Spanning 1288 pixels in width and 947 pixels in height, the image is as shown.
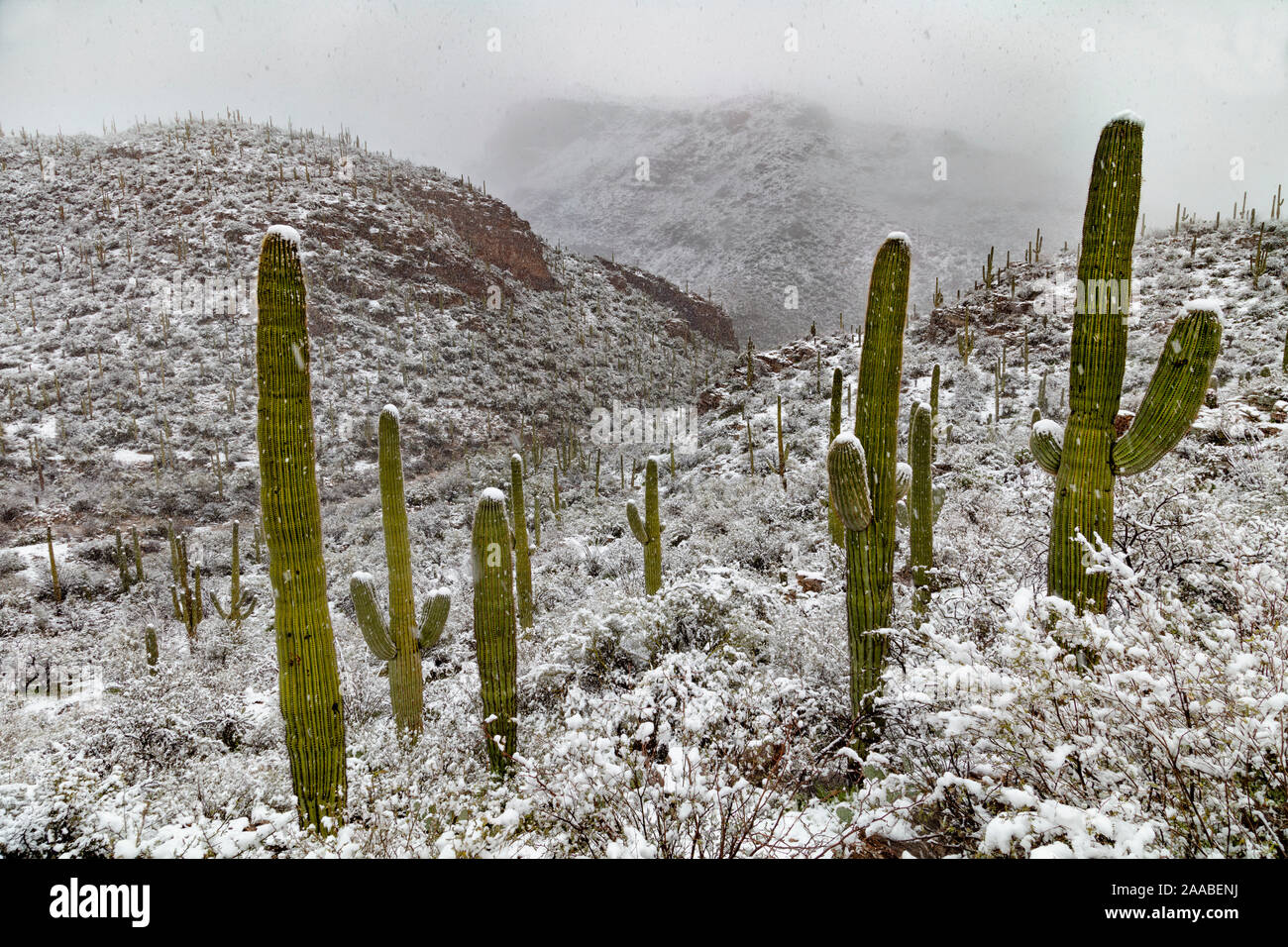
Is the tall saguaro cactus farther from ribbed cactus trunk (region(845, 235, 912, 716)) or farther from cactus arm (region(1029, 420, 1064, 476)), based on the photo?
cactus arm (region(1029, 420, 1064, 476))

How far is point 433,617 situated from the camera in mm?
6242

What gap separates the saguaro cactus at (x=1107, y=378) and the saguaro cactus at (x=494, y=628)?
170 inches

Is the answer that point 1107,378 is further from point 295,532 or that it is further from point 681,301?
point 681,301

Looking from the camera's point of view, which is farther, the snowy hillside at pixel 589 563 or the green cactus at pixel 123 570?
the green cactus at pixel 123 570

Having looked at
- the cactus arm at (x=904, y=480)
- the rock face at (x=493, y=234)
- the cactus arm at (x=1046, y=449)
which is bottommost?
the cactus arm at (x=904, y=480)

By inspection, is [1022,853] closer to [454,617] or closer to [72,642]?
[454,617]

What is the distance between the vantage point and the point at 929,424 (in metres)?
7.07

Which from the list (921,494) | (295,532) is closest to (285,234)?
(295,532)

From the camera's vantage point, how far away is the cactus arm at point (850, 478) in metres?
4.14

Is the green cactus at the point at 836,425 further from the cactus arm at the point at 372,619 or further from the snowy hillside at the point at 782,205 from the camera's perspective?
the snowy hillside at the point at 782,205

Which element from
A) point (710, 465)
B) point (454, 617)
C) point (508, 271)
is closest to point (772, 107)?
point (508, 271)

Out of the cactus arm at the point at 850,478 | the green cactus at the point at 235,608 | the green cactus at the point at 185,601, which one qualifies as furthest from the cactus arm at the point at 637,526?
the green cactus at the point at 185,601

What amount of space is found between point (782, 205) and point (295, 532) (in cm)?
7230

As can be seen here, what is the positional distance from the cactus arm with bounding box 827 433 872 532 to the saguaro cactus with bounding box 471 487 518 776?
282 centimetres
